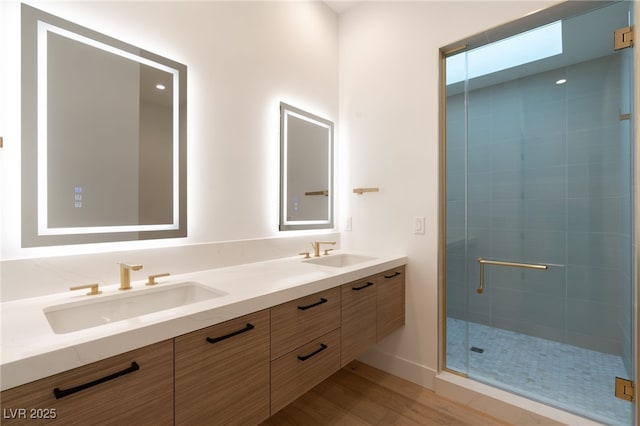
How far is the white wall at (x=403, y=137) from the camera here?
2004 millimetres

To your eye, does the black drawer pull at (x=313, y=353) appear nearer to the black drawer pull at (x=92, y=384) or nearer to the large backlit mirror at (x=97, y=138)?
the black drawer pull at (x=92, y=384)

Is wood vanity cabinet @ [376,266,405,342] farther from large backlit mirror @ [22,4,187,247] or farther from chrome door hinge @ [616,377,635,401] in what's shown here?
large backlit mirror @ [22,4,187,247]

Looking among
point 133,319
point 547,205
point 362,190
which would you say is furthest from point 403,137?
point 133,319

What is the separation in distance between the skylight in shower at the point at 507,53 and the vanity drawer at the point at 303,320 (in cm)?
173

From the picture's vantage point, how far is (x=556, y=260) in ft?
5.79

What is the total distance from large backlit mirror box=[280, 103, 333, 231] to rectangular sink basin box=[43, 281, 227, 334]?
824 mm

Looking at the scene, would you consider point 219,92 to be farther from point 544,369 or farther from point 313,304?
point 544,369

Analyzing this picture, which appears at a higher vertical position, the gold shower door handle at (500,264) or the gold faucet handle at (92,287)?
the gold faucet handle at (92,287)

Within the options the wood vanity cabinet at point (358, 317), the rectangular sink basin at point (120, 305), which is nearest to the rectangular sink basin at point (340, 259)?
the wood vanity cabinet at point (358, 317)

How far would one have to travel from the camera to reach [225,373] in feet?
3.34

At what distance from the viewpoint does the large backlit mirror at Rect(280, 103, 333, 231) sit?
2.09 m

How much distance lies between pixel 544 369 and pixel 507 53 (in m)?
2.02

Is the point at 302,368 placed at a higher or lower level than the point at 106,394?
lower

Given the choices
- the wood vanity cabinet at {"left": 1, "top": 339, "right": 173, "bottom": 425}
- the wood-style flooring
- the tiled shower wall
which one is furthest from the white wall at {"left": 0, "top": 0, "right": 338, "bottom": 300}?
the tiled shower wall
